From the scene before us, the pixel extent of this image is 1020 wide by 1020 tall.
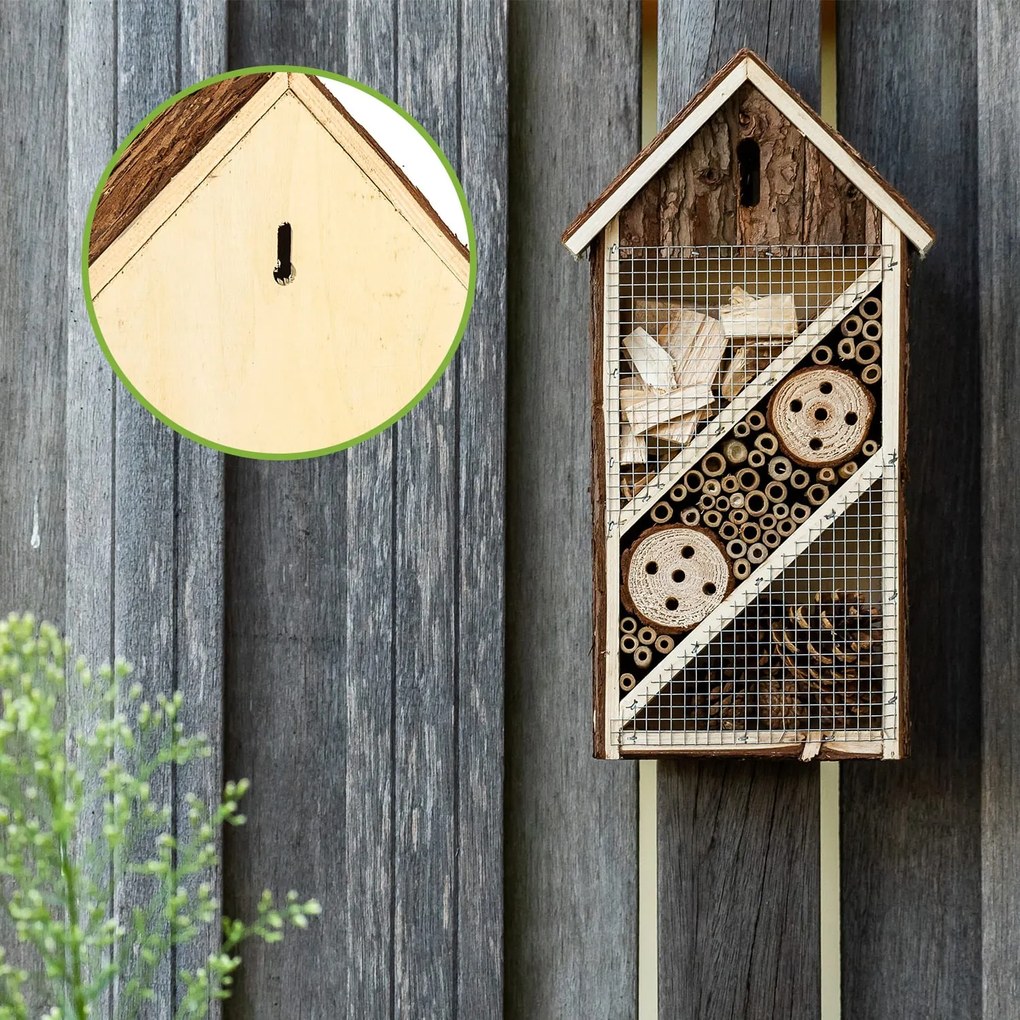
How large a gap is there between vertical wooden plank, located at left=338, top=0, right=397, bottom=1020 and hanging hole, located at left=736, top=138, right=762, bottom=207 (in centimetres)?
42

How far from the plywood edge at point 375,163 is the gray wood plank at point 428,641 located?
6 centimetres

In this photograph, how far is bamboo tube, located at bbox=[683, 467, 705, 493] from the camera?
0.86 metres

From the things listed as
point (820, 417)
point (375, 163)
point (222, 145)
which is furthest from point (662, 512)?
point (222, 145)

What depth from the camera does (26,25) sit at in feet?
3.72

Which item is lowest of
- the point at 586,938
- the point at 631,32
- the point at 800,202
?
the point at 586,938

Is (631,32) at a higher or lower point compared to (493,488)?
higher

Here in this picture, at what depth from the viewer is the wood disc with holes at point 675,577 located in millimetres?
858

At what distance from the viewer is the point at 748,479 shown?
860 millimetres

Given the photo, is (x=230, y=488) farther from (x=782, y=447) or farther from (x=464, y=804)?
(x=782, y=447)

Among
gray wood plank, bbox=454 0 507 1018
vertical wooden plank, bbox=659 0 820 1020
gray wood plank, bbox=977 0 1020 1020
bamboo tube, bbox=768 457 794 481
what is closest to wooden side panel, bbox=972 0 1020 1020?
gray wood plank, bbox=977 0 1020 1020

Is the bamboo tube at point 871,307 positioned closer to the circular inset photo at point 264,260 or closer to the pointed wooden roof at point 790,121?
A: the pointed wooden roof at point 790,121

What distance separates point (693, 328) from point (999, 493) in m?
0.40

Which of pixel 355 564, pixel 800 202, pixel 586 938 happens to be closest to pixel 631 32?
pixel 800 202

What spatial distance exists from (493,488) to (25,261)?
61 centimetres
